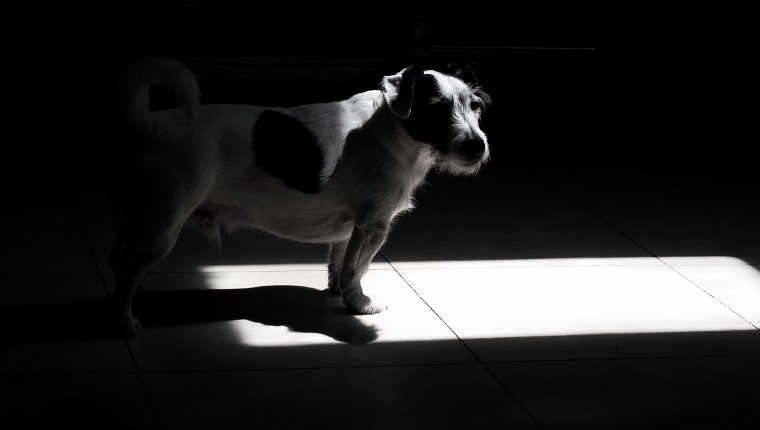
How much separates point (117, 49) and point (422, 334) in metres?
2.84

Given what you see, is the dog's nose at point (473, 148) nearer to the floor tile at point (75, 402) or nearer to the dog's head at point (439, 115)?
the dog's head at point (439, 115)

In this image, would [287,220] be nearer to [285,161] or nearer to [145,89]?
[285,161]

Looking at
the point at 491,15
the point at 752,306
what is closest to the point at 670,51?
the point at 491,15

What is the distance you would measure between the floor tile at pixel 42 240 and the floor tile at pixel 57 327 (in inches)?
4.2

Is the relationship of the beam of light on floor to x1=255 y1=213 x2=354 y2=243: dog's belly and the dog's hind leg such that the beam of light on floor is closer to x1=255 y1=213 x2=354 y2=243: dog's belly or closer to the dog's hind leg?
x1=255 y1=213 x2=354 y2=243: dog's belly

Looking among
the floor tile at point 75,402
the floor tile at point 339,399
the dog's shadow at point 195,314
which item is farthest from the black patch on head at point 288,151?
the floor tile at point 75,402

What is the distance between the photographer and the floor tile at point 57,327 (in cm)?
304

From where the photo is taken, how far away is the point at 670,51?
245 inches

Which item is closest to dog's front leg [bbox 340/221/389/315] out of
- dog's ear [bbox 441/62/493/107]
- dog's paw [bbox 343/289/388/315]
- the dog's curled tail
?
dog's paw [bbox 343/289/388/315]

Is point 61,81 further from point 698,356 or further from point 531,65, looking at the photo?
point 698,356

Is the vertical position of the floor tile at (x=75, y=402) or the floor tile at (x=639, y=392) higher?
the floor tile at (x=75, y=402)

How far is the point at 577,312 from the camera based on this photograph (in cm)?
364

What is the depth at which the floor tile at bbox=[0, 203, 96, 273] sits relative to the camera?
150 inches

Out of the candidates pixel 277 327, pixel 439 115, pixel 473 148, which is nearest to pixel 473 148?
Answer: pixel 473 148
